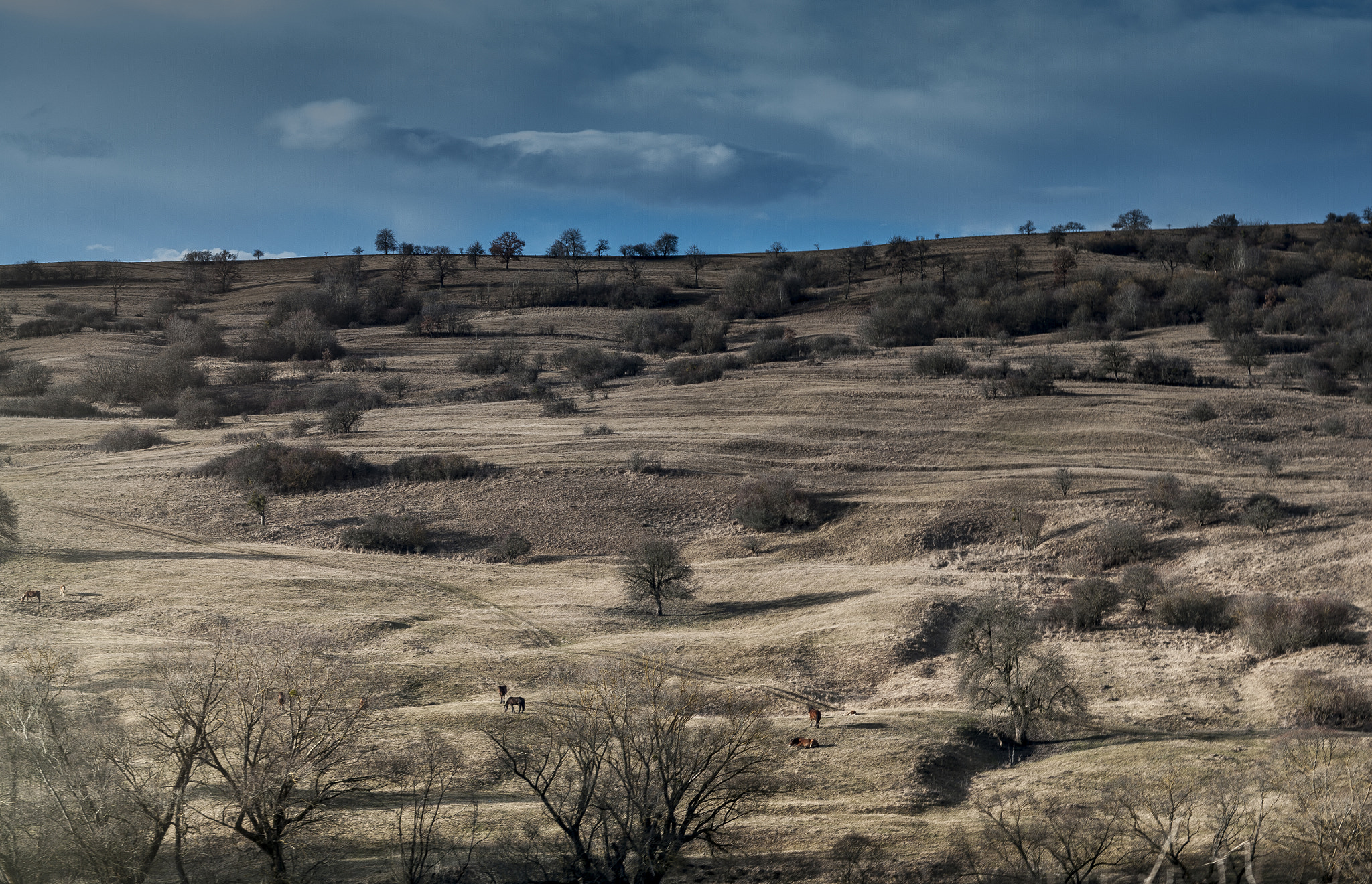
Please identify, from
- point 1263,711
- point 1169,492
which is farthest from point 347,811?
point 1169,492

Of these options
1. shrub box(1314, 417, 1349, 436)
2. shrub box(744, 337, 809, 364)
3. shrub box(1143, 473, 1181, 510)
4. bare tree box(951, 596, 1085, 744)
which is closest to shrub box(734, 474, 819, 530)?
shrub box(1143, 473, 1181, 510)

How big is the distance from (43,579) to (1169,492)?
197ft

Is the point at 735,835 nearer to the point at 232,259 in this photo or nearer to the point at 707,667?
the point at 707,667

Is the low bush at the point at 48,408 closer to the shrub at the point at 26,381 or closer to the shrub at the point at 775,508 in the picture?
the shrub at the point at 26,381

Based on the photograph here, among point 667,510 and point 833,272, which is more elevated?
point 833,272

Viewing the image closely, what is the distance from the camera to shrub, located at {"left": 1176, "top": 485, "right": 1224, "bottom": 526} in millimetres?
47344

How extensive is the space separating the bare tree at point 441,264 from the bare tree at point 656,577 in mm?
112063

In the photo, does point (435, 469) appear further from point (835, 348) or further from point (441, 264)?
point (441, 264)

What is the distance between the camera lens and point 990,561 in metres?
46.8

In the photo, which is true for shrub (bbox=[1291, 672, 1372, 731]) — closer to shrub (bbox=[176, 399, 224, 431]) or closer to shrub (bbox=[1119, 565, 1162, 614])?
shrub (bbox=[1119, 565, 1162, 614])

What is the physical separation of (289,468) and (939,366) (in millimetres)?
58343

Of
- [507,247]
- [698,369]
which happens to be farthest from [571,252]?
[698,369]

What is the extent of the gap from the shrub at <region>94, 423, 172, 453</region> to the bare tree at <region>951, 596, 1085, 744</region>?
64.6m

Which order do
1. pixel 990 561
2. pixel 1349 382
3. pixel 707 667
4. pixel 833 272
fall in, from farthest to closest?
pixel 833 272, pixel 1349 382, pixel 990 561, pixel 707 667
